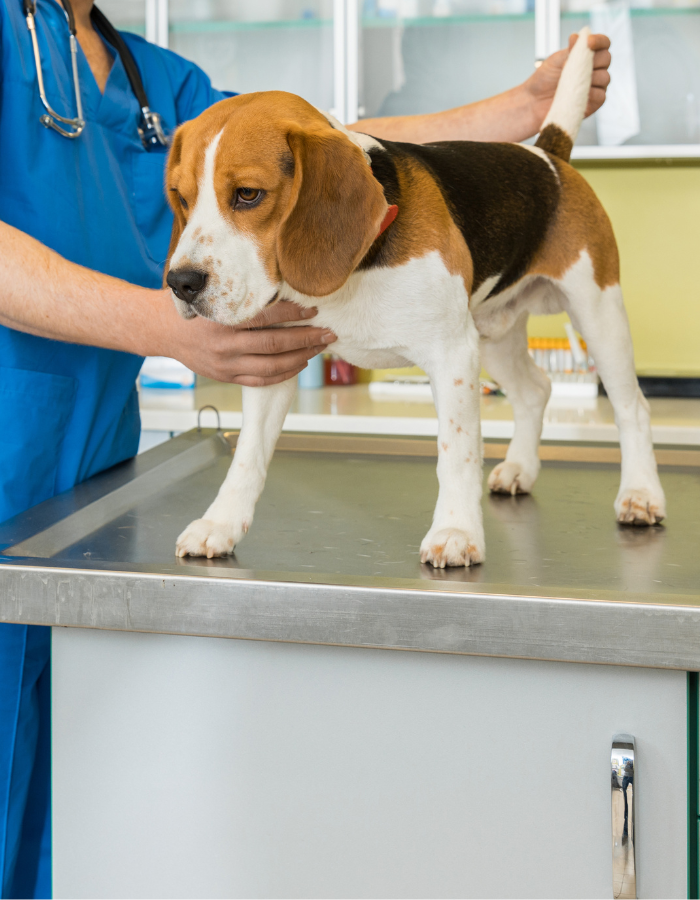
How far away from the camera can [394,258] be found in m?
0.92

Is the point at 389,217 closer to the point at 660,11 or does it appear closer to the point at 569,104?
the point at 569,104

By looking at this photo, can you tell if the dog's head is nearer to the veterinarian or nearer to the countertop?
the veterinarian

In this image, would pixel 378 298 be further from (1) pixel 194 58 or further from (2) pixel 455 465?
(1) pixel 194 58

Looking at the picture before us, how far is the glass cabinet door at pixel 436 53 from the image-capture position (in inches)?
107

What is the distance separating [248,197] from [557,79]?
2.60 feet

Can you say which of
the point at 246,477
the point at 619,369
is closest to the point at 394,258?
the point at 246,477

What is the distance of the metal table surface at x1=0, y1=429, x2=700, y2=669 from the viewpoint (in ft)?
2.57

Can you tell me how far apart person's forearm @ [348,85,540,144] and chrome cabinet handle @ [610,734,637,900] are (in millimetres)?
Result: 1040

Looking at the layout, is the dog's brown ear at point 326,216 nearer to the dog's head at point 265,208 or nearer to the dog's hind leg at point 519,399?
the dog's head at point 265,208

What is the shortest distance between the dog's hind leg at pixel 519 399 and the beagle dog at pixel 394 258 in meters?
0.13

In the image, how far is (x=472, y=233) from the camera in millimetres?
1036

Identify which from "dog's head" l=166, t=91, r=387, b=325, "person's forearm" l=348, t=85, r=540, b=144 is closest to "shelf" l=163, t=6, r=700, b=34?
"person's forearm" l=348, t=85, r=540, b=144

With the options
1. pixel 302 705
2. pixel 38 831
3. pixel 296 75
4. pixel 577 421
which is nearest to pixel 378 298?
pixel 302 705

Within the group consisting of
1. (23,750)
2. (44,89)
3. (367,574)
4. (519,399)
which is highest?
(44,89)
